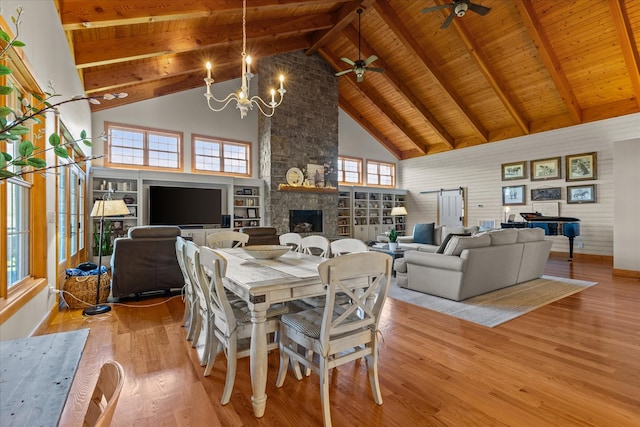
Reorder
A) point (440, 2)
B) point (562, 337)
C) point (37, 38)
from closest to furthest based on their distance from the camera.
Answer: point (37, 38), point (562, 337), point (440, 2)

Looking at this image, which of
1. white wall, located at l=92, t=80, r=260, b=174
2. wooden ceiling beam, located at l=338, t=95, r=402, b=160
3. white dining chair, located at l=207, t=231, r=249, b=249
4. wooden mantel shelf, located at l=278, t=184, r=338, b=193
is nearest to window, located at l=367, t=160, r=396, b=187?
wooden ceiling beam, located at l=338, t=95, r=402, b=160

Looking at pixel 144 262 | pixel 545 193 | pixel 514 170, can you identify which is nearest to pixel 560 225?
pixel 545 193

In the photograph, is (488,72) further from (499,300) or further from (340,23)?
(499,300)

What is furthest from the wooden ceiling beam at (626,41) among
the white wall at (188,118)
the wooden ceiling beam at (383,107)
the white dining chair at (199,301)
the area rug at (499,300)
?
the white wall at (188,118)

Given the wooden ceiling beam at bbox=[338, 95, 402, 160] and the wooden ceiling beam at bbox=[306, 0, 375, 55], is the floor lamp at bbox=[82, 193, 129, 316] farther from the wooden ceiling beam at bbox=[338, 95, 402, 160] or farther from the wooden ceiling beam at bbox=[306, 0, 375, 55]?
the wooden ceiling beam at bbox=[338, 95, 402, 160]

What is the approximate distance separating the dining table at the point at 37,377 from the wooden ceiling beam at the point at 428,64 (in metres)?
7.45

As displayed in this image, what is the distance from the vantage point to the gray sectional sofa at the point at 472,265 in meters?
4.00

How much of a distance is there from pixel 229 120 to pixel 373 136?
5.27 metres

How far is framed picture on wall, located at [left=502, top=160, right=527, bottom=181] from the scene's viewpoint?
8.45m

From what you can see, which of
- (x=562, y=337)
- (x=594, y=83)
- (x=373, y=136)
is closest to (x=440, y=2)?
(x=594, y=83)

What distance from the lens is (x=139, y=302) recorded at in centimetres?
409

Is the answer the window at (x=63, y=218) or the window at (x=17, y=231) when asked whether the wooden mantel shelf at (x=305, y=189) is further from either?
the window at (x=17, y=231)

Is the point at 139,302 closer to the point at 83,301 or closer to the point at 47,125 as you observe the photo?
the point at 83,301

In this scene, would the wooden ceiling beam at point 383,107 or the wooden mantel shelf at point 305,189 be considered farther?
the wooden ceiling beam at point 383,107
